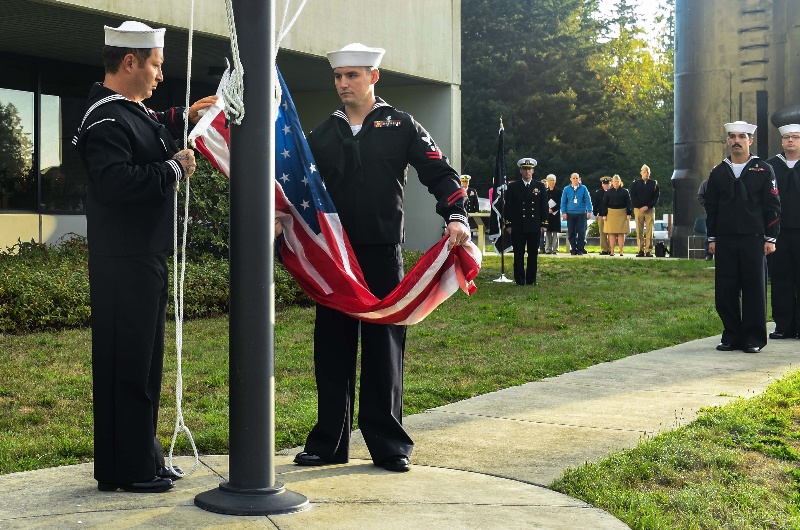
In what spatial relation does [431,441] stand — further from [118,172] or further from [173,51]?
[173,51]

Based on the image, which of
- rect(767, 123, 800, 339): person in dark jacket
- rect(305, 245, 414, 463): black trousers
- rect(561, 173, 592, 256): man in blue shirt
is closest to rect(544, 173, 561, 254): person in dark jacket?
rect(561, 173, 592, 256): man in blue shirt

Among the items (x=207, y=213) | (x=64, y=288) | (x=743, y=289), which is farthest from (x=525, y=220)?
(x=64, y=288)

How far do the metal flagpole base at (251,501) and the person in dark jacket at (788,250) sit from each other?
8.66 m

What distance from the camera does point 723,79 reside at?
24.8 m

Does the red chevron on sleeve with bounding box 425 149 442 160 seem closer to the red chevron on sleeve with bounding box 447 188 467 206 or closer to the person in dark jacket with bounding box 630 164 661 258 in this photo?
the red chevron on sleeve with bounding box 447 188 467 206

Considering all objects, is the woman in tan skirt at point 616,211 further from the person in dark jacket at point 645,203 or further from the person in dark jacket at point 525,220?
the person in dark jacket at point 525,220

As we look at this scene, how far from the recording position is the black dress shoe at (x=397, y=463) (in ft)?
18.4

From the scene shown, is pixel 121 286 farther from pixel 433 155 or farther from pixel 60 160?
pixel 60 160

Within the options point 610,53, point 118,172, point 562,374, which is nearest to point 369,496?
point 118,172

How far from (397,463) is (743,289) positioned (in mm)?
6515

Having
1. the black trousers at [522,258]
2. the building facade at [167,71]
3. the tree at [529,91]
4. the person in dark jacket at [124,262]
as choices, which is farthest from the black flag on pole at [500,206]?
the tree at [529,91]

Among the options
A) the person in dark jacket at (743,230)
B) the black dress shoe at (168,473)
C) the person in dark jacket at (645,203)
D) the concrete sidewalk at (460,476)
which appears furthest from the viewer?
the person in dark jacket at (645,203)

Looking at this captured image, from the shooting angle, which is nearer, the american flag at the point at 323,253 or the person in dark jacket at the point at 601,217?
the american flag at the point at 323,253

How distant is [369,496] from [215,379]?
12.7 ft
